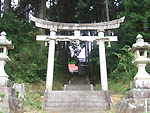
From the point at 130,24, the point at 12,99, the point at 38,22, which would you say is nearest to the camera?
the point at 12,99

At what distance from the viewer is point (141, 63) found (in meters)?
7.67

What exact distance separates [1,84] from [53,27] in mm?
7291

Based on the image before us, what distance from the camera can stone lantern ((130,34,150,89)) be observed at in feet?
23.1

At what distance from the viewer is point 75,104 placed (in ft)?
34.5

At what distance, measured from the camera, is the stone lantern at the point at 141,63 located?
7.03m

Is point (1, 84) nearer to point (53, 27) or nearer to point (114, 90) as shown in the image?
point (53, 27)

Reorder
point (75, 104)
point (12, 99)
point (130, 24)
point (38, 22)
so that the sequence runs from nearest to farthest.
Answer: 1. point (12, 99)
2. point (75, 104)
3. point (38, 22)
4. point (130, 24)

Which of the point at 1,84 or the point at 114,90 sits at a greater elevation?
the point at 1,84

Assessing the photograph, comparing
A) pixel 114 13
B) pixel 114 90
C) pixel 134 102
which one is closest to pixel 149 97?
pixel 134 102

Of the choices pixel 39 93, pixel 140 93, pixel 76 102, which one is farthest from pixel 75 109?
pixel 140 93

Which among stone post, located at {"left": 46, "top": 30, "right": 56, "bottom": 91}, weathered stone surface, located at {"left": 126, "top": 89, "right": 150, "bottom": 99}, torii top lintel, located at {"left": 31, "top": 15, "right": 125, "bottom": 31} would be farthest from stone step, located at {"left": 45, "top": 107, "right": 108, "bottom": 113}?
torii top lintel, located at {"left": 31, "top": 15, "right": 125, "bottom": 31}

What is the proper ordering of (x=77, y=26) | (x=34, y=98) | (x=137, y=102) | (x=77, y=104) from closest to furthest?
(x=137, y=102), (x=77, y=104), (x=34, y=98), (x=77, y=26)

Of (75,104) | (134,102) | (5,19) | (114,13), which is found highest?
(114,13)

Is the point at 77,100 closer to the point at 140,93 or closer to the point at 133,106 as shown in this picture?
the point at 140,93
